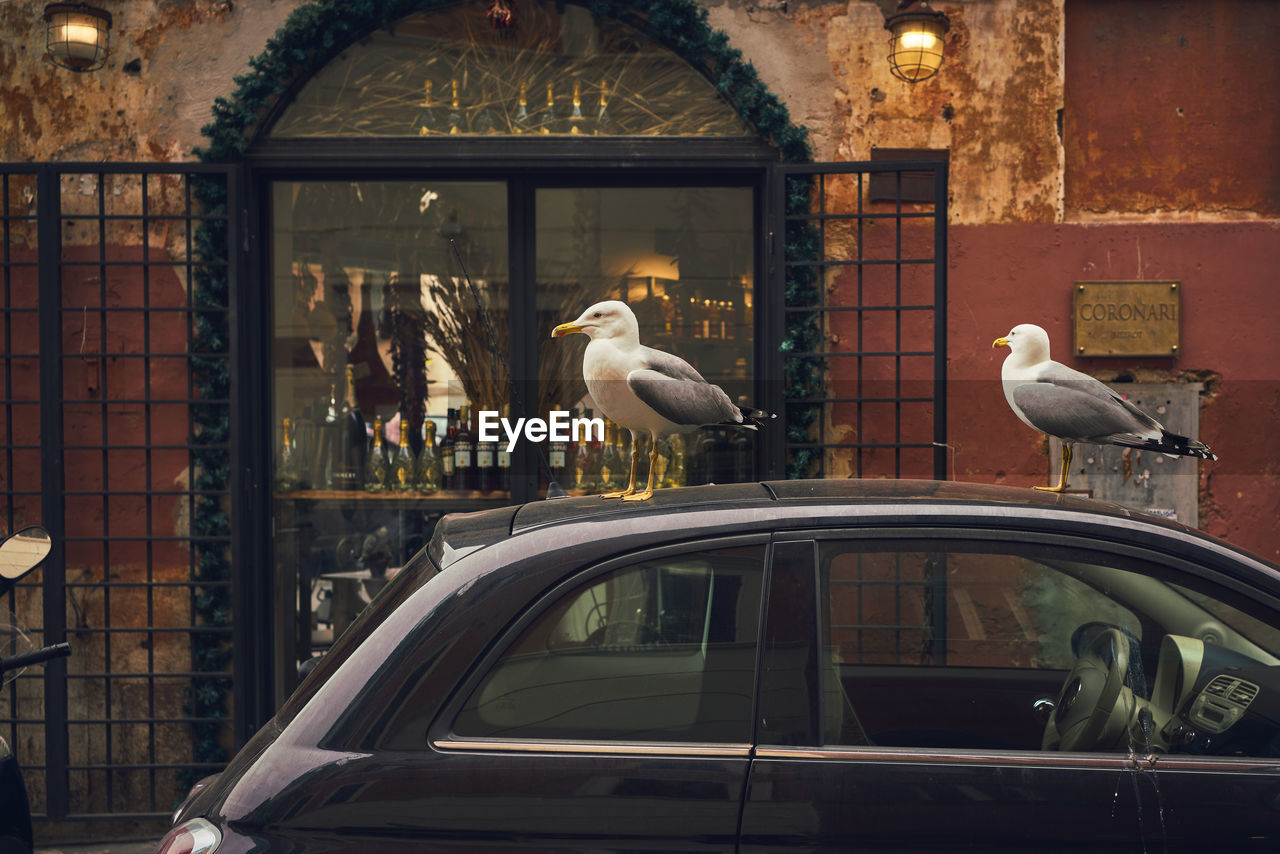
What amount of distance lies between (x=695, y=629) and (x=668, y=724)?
19cm

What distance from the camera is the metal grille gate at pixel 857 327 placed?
16.5ft

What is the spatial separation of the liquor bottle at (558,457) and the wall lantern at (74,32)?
283 centimetres

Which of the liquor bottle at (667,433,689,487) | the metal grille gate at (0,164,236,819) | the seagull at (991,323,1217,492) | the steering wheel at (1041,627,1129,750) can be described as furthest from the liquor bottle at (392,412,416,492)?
the steering wheel at (1041,627,1129,750)

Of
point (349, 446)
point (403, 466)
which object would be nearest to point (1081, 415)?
point (403, 466)

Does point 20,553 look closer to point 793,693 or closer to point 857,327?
point 793,693

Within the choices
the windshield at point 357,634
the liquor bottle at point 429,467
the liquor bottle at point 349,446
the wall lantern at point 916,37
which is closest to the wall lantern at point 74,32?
the liquor bottle at point 349,446

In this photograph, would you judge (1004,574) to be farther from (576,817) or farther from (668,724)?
(576,817)

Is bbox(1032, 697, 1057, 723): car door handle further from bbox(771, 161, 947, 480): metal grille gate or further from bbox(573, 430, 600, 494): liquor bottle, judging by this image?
bbox(573, 430, 600, 494): liquor bottle

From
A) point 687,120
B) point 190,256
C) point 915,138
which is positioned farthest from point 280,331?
point 915,138

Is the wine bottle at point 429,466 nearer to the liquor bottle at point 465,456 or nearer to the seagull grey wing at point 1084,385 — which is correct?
the liquor bottle at point 465,456

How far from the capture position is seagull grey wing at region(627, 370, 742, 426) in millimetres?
3344

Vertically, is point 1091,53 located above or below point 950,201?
above

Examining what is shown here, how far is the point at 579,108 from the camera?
525 cm

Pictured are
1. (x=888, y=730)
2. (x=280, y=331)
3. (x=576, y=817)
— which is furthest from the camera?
(x=280, y=331)
